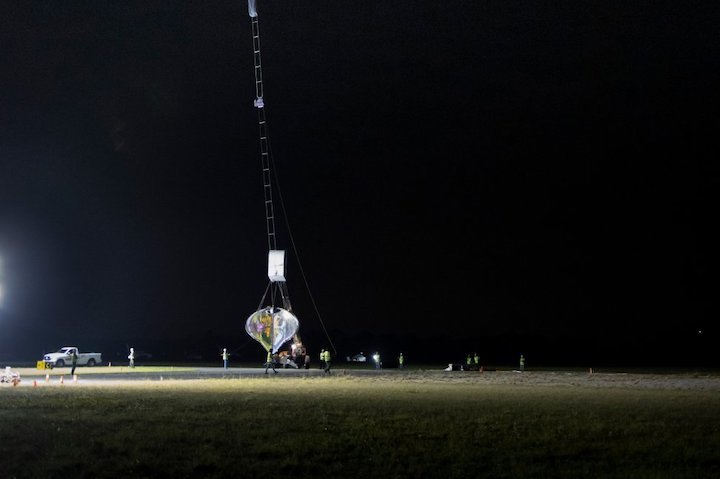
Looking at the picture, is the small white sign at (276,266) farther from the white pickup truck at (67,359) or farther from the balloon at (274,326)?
the white pickup truck at (67,359)

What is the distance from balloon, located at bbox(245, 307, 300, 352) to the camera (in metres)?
49.5

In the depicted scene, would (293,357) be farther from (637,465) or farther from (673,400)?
(637,465)

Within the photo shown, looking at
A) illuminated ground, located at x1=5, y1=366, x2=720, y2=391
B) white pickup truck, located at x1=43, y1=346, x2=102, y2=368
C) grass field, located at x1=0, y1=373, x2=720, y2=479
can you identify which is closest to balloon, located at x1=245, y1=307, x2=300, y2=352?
illuminated ground, located at x1=5, y1=366, x2=720, y2=391

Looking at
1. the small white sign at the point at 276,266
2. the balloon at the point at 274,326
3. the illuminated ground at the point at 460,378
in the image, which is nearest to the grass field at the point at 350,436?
the illuminated ground at the point at 460,378

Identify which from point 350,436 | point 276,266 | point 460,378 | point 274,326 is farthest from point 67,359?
point 350,436

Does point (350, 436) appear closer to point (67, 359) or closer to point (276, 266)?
point (276, 266)

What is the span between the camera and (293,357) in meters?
55.2

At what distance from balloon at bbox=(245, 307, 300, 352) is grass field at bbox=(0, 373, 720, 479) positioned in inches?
846

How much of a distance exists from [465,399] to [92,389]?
13410 mm

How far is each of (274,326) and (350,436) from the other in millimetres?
33133

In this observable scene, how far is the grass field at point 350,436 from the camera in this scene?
44.3 feet

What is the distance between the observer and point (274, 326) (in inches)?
1949

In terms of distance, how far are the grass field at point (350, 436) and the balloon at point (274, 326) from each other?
70.5 feet

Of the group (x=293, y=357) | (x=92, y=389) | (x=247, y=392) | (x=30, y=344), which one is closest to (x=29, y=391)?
(x=92, y=389)
